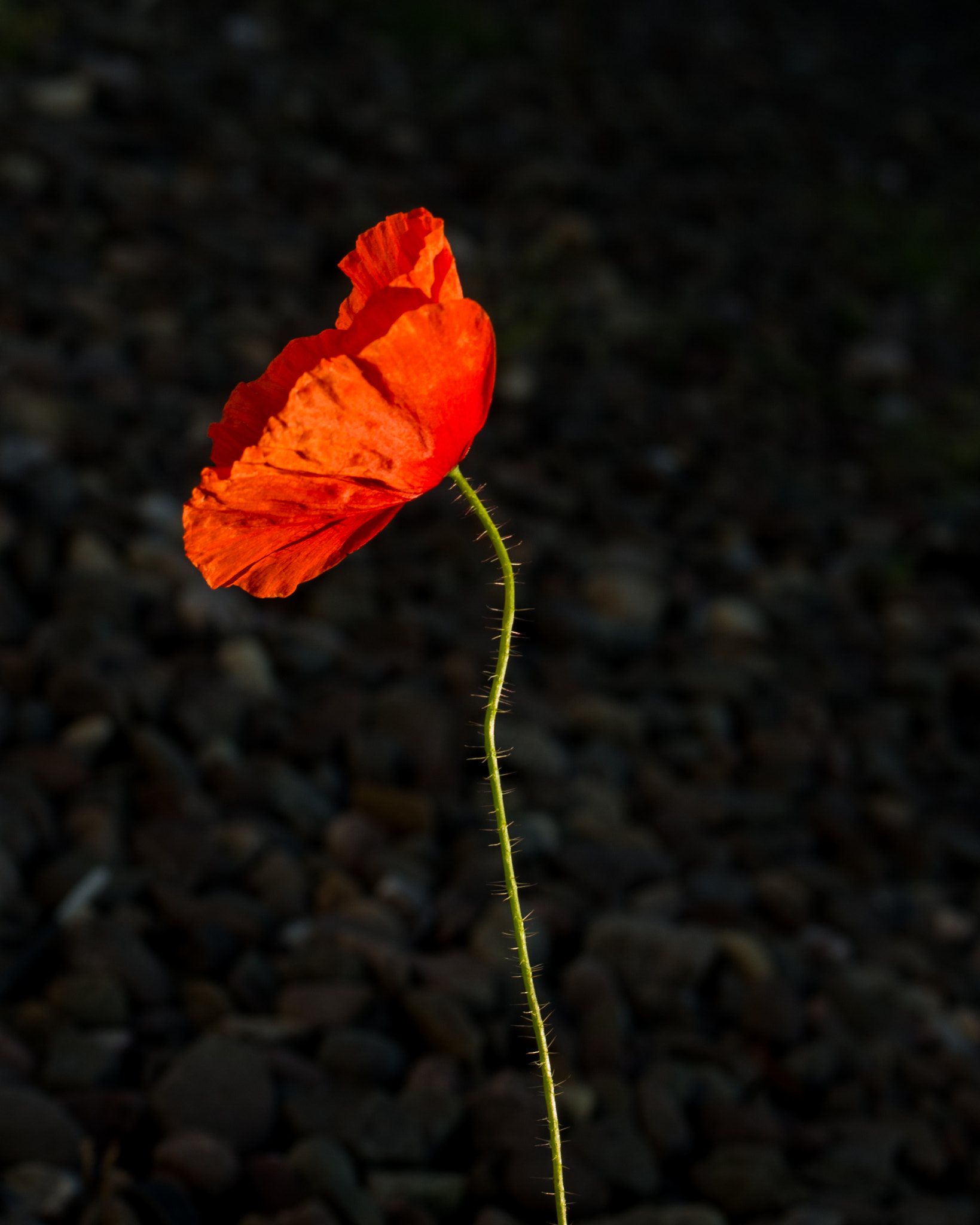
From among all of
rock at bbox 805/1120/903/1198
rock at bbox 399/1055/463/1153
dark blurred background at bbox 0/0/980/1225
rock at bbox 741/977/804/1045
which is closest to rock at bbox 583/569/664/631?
dark blurred background at bbox 0/0/980/1225

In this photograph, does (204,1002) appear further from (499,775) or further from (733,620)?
(733,620)

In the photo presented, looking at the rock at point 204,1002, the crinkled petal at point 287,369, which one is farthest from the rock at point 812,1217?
the crinkled petal at point 287,369

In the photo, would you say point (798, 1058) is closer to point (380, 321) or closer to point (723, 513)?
point (380, 321)

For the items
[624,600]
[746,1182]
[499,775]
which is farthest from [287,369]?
[624,600]

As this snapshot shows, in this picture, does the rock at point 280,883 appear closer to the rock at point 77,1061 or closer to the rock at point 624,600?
the rock at point 77,1061

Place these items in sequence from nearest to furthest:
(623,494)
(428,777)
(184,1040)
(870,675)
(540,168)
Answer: (184,1040)
(428,777)
(870,675)
(623,494)
(540,168)

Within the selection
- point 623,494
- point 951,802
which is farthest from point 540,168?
point 951,802
